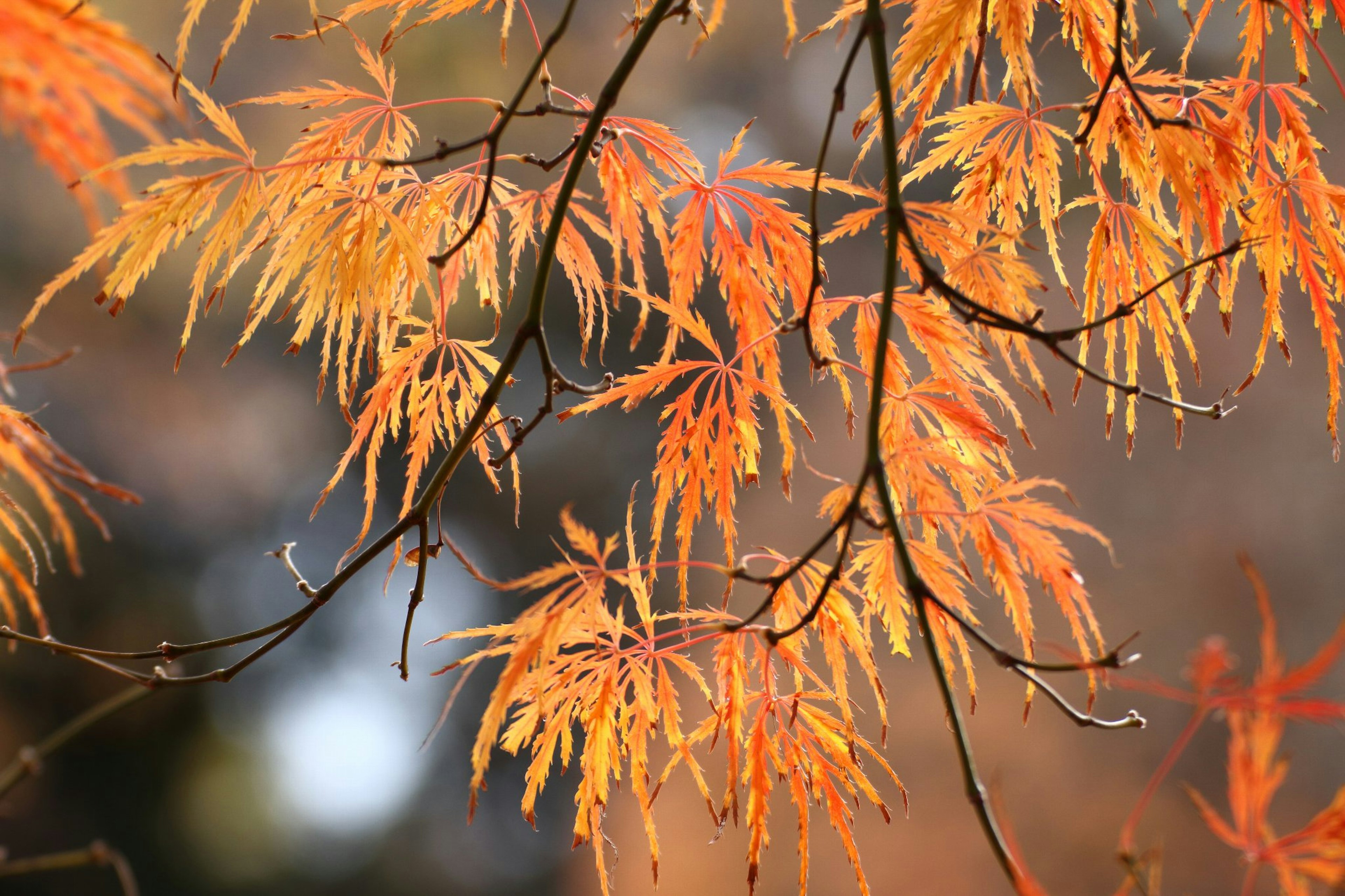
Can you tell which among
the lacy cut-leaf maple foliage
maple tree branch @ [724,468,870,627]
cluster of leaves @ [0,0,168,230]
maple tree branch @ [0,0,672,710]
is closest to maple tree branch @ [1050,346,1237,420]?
the lacy cut-leaf maple foliage

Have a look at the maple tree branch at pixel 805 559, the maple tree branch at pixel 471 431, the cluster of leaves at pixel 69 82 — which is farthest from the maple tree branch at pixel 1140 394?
the cluster of leaves at pixel 69 82

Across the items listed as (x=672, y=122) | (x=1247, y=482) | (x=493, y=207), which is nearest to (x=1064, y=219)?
(x=1247, y=482)

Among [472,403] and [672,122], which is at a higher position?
[672,122]

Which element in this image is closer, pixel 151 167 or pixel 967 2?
pixel 967 2

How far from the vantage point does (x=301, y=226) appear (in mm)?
581

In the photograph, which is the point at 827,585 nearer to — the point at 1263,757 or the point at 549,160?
the point at 1263,757

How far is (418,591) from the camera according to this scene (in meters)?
0.53

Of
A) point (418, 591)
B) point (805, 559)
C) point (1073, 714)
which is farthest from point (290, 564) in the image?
point (1073, 714)

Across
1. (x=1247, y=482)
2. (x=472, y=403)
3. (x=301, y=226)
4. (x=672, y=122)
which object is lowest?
(x=1247, y=482)

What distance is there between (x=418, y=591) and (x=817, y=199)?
1.00 feet

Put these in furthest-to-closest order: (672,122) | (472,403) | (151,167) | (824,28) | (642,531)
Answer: (642,531), (672,122), (151,167), (472,403), (824,28)

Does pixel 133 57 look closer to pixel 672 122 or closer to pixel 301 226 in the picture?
pixel 301 226

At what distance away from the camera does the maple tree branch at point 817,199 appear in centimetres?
46

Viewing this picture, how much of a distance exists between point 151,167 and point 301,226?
3.05 m
